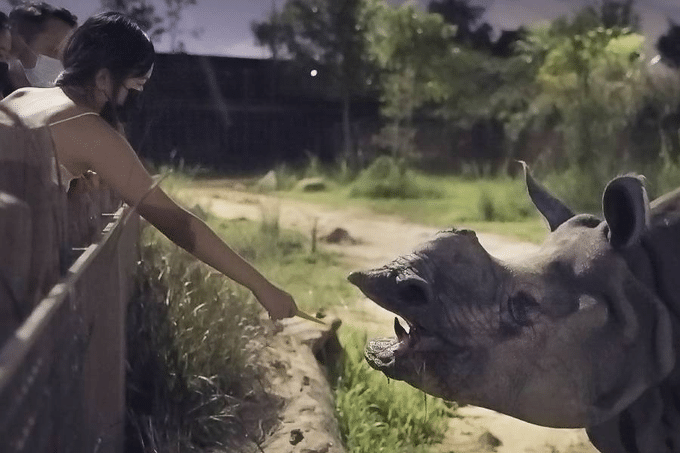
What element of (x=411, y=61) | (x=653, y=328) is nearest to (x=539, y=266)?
(x=653, y=328)

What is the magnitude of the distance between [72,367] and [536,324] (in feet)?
3.81

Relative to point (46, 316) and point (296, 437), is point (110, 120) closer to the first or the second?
point (46, 316)

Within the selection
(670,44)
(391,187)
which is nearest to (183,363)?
(391,187)

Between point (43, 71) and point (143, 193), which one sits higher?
point (43, 71)

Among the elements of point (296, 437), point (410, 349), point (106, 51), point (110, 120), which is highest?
point (106, 51)

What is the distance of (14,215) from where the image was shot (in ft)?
5.33

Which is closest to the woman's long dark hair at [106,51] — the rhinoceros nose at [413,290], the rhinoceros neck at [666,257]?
the rhinoceros nose at [413,290]

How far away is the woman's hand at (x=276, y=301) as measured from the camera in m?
2.87

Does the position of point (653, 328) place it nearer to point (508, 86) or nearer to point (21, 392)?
point (21, 392)

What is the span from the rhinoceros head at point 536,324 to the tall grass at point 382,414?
5.29 ft

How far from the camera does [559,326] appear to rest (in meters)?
2.60

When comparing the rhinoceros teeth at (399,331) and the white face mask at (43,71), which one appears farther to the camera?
the white face mask at (43,71)

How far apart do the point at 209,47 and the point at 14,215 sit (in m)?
8.17

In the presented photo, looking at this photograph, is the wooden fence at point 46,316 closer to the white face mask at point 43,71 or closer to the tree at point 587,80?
the white face mask at point 43,71
